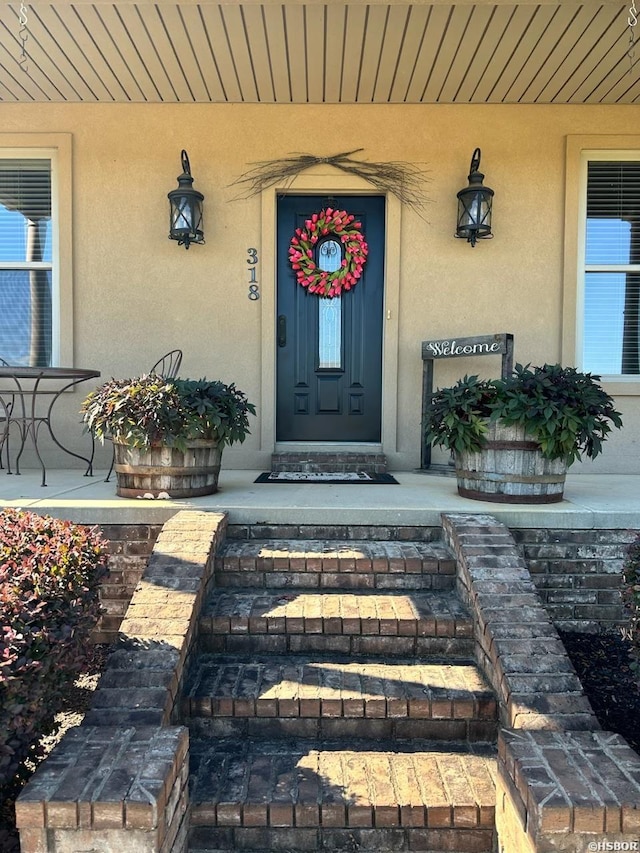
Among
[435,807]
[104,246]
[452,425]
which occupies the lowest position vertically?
[435,807]

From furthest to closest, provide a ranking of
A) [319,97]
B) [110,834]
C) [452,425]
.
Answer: [319,97] → [452,425] → [110,834]


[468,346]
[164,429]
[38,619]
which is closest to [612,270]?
[468,346]

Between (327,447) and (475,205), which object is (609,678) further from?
(475,205)

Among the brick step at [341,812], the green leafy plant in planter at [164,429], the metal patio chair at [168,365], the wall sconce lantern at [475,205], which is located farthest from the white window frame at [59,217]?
the brick step at [341,812]

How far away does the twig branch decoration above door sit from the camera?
14.2ft

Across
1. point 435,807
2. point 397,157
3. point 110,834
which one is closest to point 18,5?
point 397,157

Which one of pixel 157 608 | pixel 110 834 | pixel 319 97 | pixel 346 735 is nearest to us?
pixel 110 834

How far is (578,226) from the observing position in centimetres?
438

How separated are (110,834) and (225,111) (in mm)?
4503

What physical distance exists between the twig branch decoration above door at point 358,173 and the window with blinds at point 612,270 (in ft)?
4.54

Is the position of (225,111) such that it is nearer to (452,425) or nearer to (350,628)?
(452,425)

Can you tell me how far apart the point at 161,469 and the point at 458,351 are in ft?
7.31

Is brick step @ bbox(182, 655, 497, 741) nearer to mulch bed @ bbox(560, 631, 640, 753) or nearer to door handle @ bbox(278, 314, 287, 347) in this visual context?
mulch bed @ bbox(560, 631, 640, 753)

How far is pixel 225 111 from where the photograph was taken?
4.33 meters
